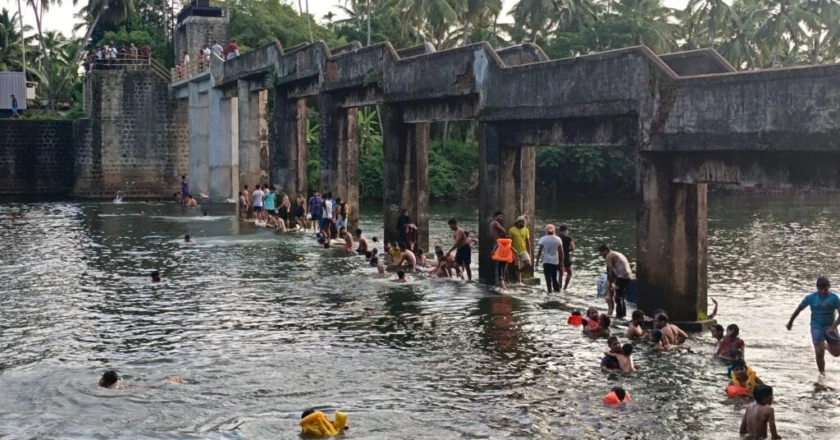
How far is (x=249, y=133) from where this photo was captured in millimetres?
42906

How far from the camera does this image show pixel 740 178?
16.5m

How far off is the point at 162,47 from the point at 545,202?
2258 cm

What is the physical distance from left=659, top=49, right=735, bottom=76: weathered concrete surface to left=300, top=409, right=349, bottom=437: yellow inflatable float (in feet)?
29.6

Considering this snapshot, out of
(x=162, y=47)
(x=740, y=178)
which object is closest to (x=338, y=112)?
(x=740, y=178)

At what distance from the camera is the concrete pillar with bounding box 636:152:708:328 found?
57.5 feet

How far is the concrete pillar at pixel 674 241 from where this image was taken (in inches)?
690

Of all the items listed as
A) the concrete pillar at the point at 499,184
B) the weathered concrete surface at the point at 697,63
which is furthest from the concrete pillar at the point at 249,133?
the weathered concrete surface at the point at 697,63

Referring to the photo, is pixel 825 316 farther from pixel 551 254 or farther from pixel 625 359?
pixel 551 254

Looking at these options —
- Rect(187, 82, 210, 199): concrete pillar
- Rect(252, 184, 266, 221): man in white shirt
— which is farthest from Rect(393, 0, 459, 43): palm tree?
Rect(252, 184, 266, 221): man in white shirt

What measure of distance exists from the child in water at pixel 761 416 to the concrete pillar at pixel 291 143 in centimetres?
2732

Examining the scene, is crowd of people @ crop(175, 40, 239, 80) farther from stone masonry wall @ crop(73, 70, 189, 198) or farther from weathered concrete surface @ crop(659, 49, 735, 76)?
weathered concrete surface @ crop(659, 49, 735, 76)

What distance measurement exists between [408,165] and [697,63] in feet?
33.8

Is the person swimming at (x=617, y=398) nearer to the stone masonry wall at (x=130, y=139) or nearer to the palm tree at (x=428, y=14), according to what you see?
the stone masonry wall at (x=130, y=139)

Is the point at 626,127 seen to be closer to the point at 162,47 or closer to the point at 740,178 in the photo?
the point at 740,178
